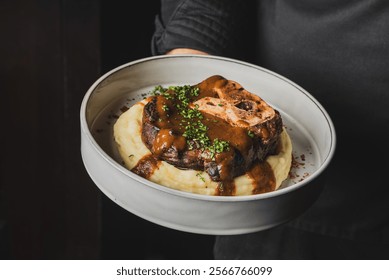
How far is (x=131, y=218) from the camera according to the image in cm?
331

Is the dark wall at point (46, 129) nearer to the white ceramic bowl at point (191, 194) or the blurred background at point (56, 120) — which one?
the blurred background at point (56, 120)

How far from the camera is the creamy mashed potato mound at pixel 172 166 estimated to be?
1.52 metres

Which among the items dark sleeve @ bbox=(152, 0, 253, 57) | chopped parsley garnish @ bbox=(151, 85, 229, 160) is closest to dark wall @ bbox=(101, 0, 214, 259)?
dark sleeve @ bbox=(152, 0, 253, 57)

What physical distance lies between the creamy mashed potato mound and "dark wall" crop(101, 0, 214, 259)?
3.52ft

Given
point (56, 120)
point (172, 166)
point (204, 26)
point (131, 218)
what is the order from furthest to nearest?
point (131, 218)
point (56, 120)
point (204, 26)
point (172, 166)

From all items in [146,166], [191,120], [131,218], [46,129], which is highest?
[191,120]

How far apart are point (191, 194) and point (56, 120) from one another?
5.82ft

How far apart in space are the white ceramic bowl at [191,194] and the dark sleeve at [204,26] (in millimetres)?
265

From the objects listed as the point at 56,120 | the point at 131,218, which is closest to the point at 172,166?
the point at 56,120

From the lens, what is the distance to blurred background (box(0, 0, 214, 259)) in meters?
2.61

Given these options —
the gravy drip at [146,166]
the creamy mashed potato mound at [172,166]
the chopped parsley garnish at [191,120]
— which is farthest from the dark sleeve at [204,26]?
the gravy drip at [146,166]

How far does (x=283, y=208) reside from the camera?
1.40m

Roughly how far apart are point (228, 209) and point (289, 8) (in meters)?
1.19

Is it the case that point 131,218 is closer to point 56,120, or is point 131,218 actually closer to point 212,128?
point 56,120
